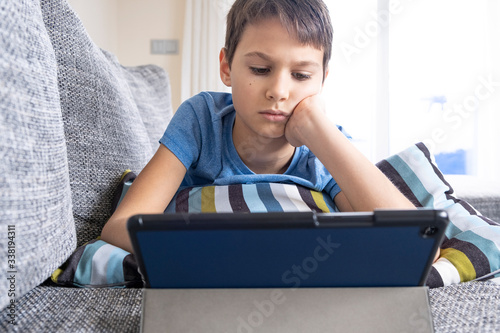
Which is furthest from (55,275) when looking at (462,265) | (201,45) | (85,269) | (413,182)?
(201,45)

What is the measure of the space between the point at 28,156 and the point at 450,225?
2.36 feet

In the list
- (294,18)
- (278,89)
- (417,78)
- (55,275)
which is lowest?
(55,275)

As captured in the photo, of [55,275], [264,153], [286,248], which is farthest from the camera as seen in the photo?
[264,153]

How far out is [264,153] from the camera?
0.96 metres

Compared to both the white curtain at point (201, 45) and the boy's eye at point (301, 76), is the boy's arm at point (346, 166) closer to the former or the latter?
the boy's eye at point (301, 76)

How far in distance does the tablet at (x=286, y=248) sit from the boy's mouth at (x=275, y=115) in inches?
19.5

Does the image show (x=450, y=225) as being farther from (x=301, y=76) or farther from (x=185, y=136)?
(x=185, y=136)

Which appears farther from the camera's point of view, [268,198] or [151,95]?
[151,95]

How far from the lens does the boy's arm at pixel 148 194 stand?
72 cm

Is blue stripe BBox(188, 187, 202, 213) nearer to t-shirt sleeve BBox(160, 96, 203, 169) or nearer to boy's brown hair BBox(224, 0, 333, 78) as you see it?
t-shirt sleeve BBox(160, 96, 203, 169)

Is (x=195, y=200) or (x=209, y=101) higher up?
(x=209, y=101)

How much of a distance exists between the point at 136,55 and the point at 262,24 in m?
3.09

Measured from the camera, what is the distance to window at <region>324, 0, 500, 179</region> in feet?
11.5

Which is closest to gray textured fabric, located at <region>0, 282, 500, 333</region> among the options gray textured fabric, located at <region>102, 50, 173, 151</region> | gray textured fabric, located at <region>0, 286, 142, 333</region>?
gray textured fabric, located at <region>0, 286, 142, 333</region>
